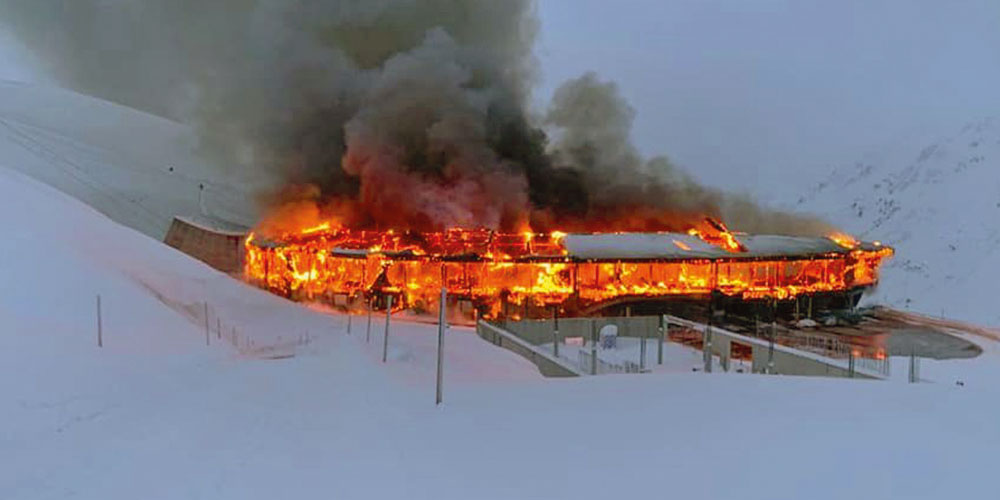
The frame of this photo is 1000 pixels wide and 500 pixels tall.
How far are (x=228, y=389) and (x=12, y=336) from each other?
3.33 meters

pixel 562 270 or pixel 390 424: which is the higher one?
pixel 562 270

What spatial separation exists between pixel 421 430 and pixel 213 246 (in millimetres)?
32464

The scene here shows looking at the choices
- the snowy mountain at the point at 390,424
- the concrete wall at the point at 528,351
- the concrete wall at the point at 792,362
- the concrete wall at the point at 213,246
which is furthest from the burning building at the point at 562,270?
the concrete wall at the point at 213,246

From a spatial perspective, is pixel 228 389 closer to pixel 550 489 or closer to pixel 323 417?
pixel 323 417

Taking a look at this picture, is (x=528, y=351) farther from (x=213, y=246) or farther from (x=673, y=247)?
(x=213, y=246)

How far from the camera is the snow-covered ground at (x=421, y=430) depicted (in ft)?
20.5

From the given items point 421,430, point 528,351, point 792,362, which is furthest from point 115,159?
point 421,430

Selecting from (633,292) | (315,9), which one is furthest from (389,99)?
(633,292)

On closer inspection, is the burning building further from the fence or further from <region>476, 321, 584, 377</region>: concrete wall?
the fence

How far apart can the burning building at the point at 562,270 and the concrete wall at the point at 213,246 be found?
10.5 metres

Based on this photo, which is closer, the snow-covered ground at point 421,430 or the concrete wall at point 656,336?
the snow-covered ground at point 421,430

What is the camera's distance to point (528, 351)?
1931 cm

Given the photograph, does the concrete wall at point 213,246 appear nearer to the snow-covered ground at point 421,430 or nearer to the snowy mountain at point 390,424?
the snowy mountain at point 390,424

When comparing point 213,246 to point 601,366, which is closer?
point 601,366
